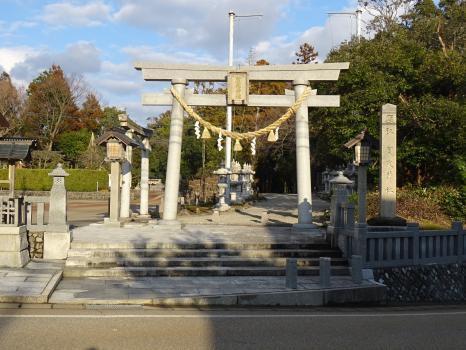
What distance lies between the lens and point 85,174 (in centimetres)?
4925

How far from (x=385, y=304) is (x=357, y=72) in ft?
52.5

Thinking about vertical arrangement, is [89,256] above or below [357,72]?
below

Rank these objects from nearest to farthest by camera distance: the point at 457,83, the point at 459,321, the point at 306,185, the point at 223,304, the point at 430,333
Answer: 1. the point at 430,333
2. the point at 459,321
3. the point at 223,304
4. the point at 306,185
5. the point at 457,83

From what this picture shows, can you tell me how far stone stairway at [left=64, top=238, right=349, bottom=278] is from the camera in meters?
12.4

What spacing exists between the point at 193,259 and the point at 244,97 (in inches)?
250

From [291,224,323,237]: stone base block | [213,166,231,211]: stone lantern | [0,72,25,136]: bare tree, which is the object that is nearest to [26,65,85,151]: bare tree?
[0,72,25,136]: bare tree

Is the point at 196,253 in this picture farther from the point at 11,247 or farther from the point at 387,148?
the point at 387,148

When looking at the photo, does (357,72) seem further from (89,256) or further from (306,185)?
(89,256)

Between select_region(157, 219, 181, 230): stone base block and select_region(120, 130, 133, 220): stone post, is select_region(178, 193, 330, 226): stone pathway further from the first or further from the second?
select_region(157, 219, 181, 230): stone base block

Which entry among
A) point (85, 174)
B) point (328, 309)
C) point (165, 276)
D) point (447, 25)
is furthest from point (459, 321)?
point (85, 174)

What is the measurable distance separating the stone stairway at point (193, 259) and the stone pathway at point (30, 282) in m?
0.51

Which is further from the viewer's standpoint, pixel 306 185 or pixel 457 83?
pixel 457 83

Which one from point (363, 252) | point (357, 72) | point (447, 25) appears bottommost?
point (363, 252)

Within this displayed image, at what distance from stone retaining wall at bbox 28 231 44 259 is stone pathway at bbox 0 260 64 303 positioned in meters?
0.52
